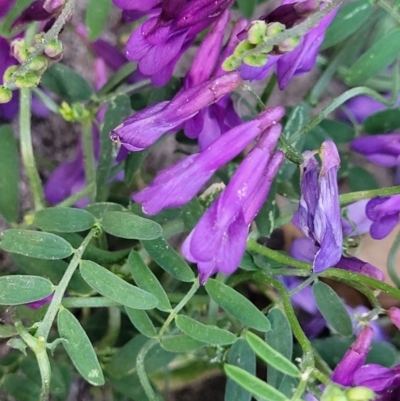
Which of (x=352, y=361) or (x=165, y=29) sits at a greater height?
(x=165, y=29)

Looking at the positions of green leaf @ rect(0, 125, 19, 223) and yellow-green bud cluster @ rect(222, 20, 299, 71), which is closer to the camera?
yellow-green bud cluster @ rect(222, 20, 299, 71)

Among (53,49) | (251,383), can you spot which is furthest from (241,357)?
(53,49)

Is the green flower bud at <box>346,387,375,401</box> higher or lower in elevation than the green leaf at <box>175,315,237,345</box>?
higher

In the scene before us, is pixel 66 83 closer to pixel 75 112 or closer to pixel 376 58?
pixel 75 112

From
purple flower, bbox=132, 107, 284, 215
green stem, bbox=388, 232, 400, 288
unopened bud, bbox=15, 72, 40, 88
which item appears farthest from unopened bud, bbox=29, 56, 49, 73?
green stem, bbox=388, 232, 400, 288

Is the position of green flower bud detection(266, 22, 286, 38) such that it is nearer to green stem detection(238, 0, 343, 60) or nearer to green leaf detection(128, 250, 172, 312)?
green stem detection(238, 0, 343, 60)

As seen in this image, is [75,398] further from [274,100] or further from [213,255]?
[274,100]
